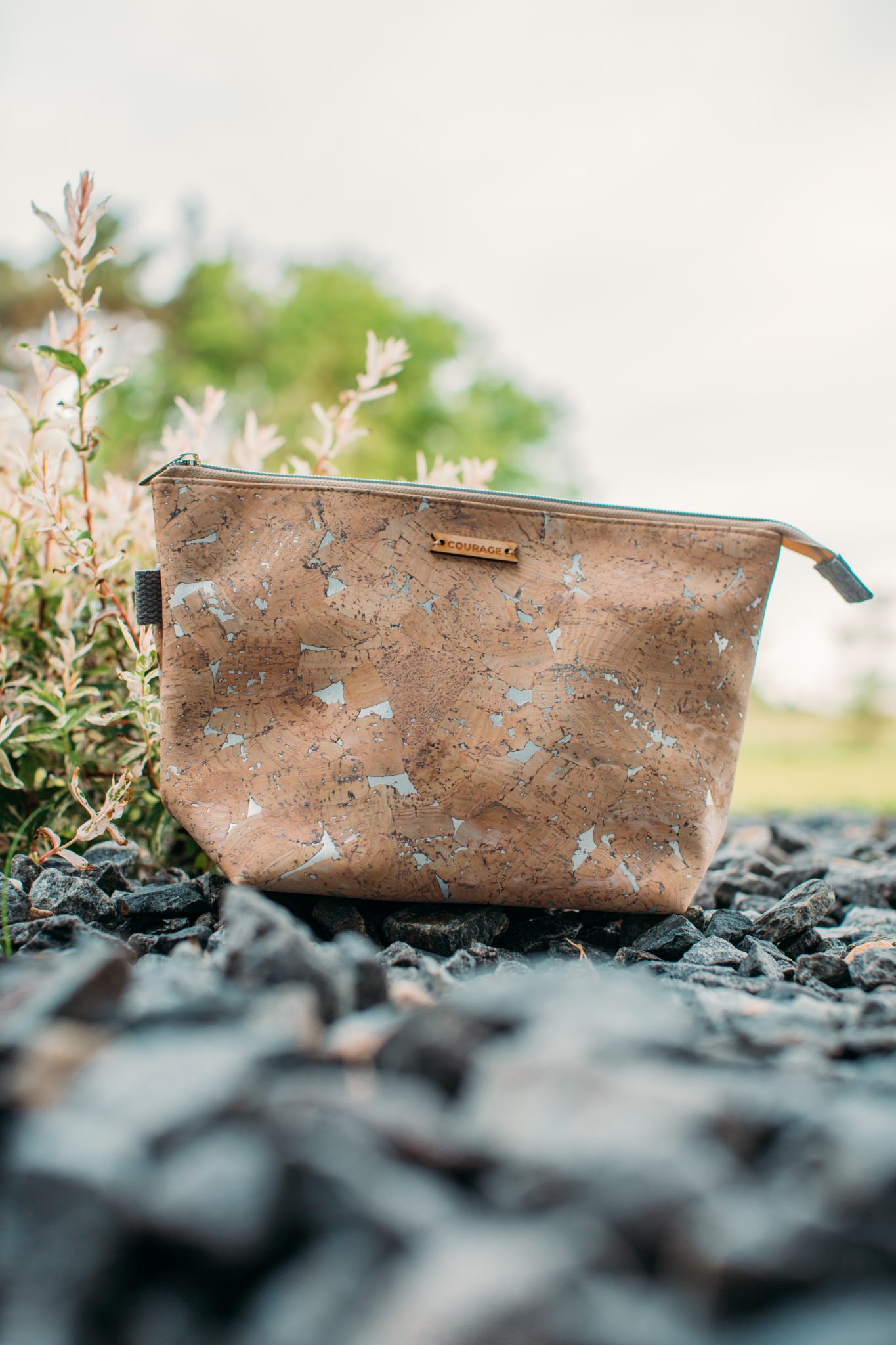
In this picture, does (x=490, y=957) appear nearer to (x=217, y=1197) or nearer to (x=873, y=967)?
(x=873, y=967)

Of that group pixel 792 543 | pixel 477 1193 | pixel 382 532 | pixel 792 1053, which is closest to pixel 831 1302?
pixel 477 1193

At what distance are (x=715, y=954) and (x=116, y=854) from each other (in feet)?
4.15

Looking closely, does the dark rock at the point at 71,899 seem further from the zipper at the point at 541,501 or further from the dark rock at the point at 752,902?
the dark rock at the point at 752,902

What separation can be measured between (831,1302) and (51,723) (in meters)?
1.75

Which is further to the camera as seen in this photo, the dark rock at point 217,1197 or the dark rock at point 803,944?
the dark rock at point 803,944

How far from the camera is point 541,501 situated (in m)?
1.72

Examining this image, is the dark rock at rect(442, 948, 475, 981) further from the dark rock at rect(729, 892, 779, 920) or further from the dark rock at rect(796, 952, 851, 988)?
the dark rock at rect(729, 892, 779, 920)

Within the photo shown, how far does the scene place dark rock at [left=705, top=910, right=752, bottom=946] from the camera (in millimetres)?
1739

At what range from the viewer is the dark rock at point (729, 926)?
1.74 metres

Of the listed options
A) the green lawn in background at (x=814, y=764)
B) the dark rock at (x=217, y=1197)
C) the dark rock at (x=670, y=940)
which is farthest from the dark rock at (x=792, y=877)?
the green lawn in background at (x=814, y=764)

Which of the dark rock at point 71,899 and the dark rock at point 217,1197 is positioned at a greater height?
the dark rock at point 217,1197

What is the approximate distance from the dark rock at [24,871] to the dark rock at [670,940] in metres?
1.17

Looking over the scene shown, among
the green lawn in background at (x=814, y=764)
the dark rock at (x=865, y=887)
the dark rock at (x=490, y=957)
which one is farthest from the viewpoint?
the green lawn in background at (x=814, y=764)

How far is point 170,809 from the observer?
1704 mm
